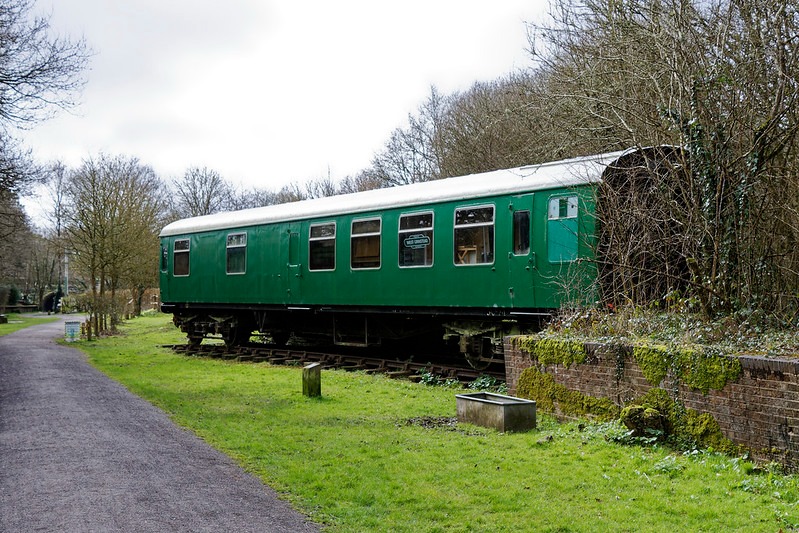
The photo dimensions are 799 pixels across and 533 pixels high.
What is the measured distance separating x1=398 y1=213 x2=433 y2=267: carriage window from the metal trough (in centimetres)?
475

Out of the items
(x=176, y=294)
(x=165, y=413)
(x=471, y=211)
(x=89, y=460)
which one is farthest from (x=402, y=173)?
(x=89, y=460)

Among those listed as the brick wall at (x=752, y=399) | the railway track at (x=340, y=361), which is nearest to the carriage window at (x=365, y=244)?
the railway track at (x=340, y=361)

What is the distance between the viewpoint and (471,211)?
42.0ft

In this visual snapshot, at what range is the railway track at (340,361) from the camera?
1336 centimetres

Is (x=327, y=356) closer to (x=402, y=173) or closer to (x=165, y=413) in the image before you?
(x=165, y=413)

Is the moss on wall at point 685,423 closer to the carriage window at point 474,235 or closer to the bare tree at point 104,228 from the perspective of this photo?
the carriage window at point 474,235

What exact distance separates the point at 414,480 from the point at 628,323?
3.43m

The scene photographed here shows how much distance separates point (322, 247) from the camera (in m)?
16.1

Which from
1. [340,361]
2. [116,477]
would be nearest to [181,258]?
[340,361]

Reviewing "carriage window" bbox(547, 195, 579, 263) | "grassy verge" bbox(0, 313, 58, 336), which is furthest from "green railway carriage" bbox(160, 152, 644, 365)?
"grassy verge" bbox(0, 313, 58, 336)

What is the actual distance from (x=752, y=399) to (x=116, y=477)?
5458 millimetres

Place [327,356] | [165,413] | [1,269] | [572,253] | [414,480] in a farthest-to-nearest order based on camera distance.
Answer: [1,269] → [327,356] → [572,253] → [165,413] → [414,480]

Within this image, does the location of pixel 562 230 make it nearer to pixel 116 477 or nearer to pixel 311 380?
pixel 311 380

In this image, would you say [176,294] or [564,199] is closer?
[564,199]
